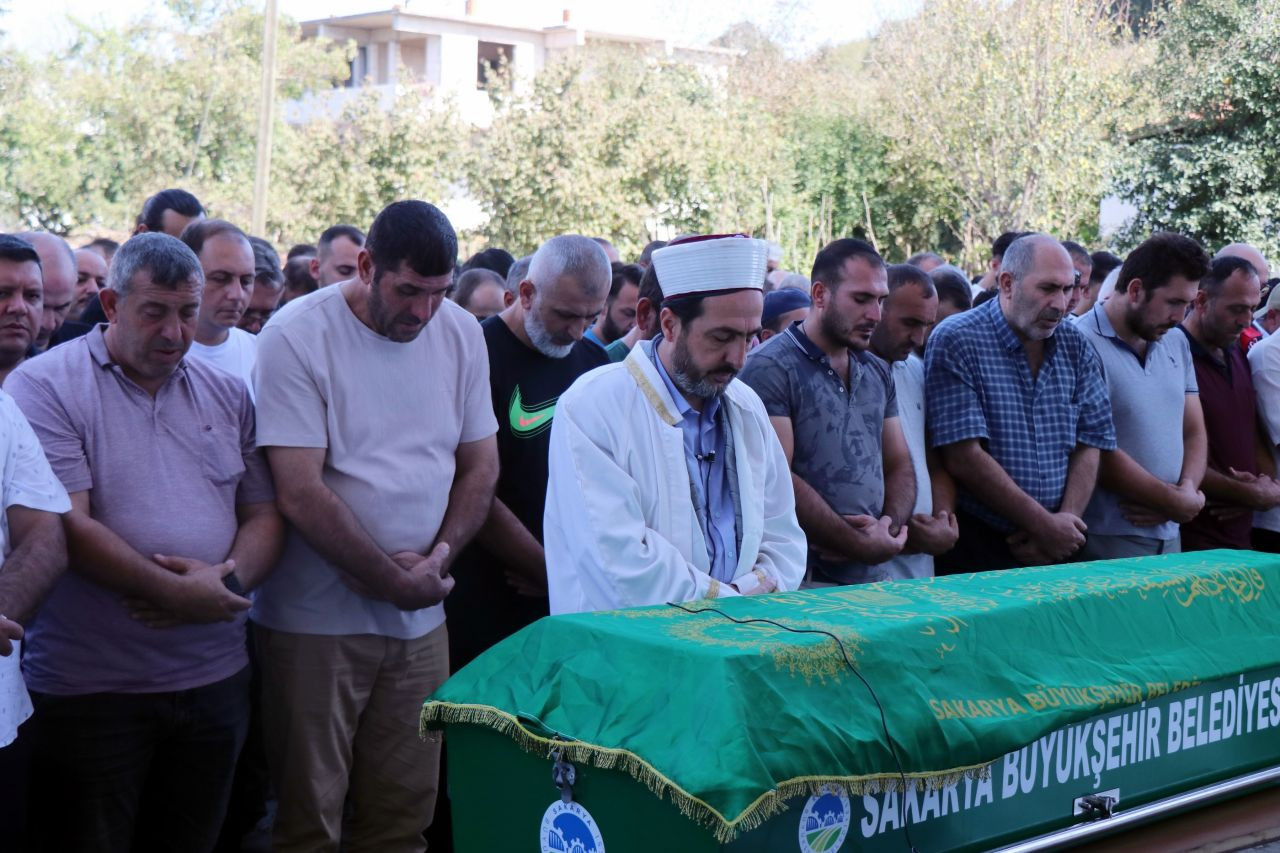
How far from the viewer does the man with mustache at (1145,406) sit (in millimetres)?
5703

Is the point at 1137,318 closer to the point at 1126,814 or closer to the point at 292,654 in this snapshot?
the point at 1126,814

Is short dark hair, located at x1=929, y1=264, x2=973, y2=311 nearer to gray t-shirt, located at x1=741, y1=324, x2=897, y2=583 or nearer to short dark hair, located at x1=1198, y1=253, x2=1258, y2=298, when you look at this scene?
short dark hair, located at x1=1198, y1=253, x2=1258, y2=298

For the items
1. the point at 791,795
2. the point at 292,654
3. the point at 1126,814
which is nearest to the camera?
the point at 791,795

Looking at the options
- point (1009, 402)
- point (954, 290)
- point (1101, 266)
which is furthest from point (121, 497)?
point (1101, 266)

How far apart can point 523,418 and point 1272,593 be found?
2.41 m

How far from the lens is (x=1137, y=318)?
19.0 feet

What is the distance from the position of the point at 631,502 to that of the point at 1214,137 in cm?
1912

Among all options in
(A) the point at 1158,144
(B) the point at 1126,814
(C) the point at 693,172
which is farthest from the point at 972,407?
(C) the point at 693,172

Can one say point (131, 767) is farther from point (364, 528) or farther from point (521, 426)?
point (521, 426)

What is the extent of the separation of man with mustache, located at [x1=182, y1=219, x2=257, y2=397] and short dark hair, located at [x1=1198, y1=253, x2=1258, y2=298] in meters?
4.19

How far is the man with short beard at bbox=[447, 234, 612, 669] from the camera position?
4699 millimetres

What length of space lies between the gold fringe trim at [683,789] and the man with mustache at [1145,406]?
3.25m

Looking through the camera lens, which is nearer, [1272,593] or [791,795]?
[791,795]

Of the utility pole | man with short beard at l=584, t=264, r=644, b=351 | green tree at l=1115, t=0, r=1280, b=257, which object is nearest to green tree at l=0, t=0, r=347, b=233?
the utility pole
